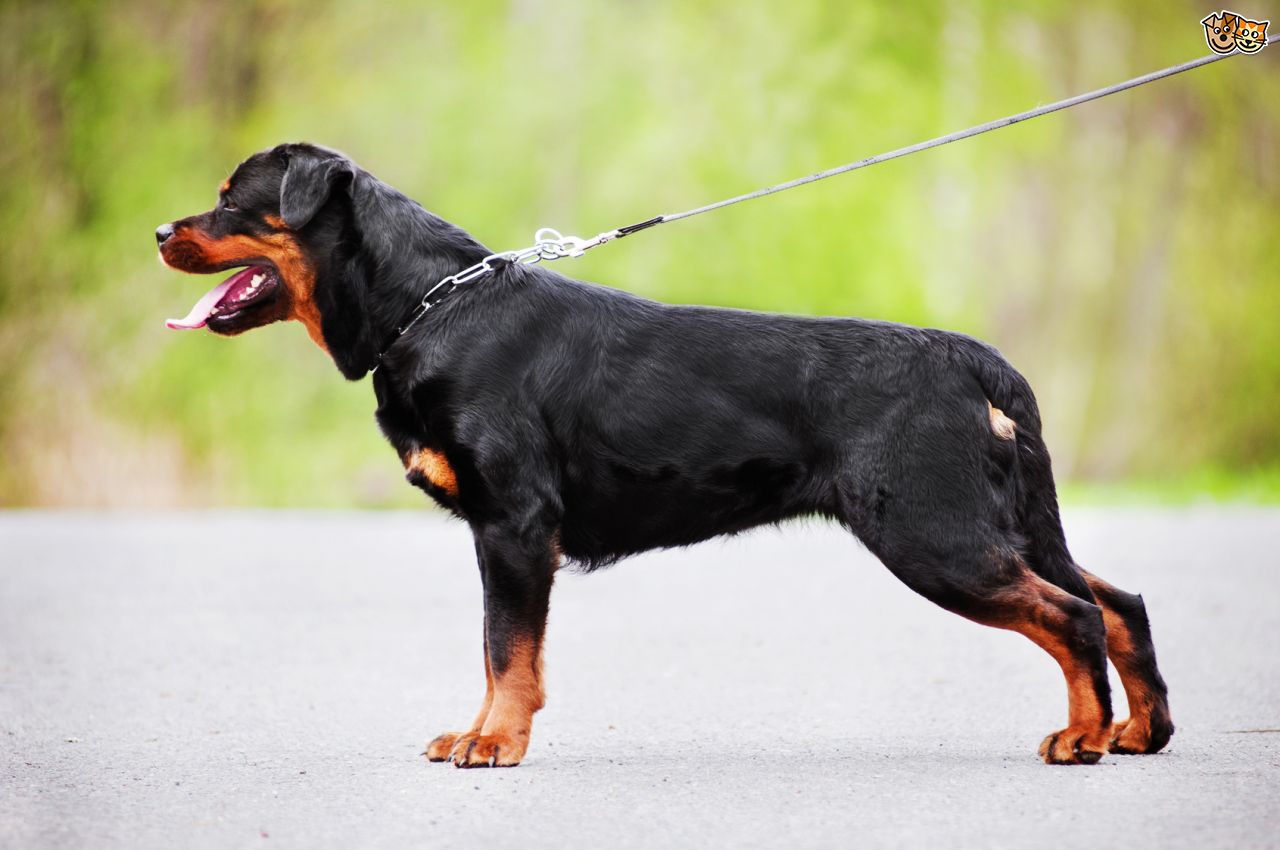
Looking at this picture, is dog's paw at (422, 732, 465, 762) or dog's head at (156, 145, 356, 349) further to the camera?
dog's head at (156, 145, 356, 349)

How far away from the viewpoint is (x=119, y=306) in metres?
17.2

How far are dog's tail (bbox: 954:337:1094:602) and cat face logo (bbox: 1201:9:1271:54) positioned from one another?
4.78 feet

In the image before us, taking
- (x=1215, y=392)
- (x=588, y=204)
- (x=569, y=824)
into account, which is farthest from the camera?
(x=1215, y=392)

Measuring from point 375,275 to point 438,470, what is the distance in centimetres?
71

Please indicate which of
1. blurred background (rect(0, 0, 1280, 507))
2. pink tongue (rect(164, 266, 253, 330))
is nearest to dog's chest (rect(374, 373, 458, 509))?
pink tongue (rect(164, 266, 253, 330))

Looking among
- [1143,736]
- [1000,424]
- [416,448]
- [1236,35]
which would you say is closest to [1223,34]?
[1236,35]

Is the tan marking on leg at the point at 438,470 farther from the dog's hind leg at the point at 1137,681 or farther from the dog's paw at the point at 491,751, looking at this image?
the dog's hind leg at the point at 1137,681

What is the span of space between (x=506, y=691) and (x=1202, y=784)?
1887 millimetres

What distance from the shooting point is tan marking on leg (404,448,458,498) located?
15.5 feet

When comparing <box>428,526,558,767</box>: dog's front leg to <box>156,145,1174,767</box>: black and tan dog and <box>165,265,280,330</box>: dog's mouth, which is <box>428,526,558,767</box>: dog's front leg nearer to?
<box>156,145,1174,767</box>: black and tan dog

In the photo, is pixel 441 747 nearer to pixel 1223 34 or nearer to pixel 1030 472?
pixel 1030 472

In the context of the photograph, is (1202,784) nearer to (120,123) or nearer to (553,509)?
(553,509)

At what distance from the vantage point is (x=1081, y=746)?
4.50 meters

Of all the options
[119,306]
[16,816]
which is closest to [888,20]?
[119,306]
